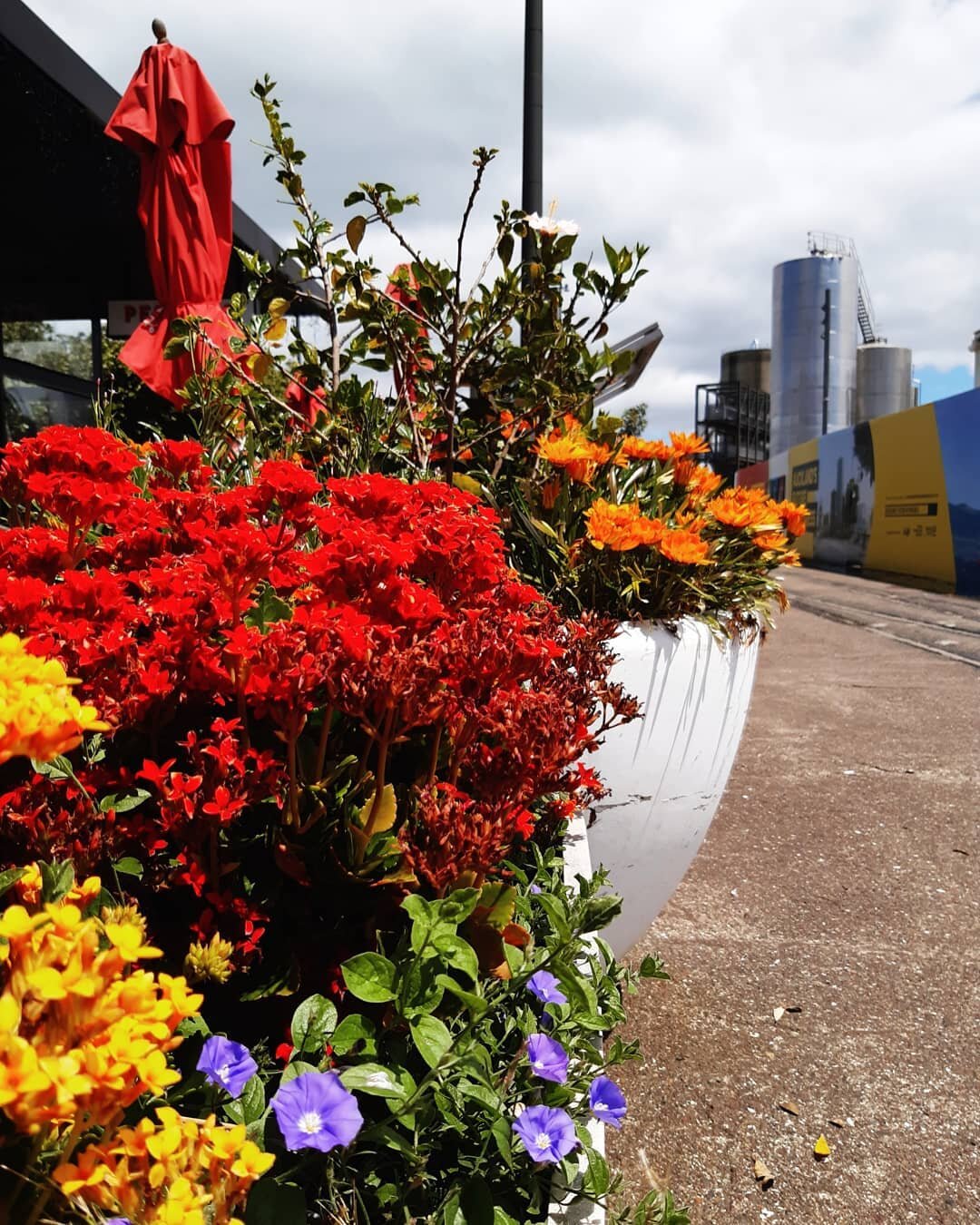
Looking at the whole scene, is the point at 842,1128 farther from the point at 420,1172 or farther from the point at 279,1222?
the point at 279,1222

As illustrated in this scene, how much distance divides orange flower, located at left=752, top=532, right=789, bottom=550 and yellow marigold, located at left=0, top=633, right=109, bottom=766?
184 cm

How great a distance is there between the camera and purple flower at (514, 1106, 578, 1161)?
29.3 inches

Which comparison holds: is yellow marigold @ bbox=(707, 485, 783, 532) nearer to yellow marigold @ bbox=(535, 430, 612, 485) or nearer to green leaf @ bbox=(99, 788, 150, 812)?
yellow marigold @ bbox=(535, 430, 612, 485)

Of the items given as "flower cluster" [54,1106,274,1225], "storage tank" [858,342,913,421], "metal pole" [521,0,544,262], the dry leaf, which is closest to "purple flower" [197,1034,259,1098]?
"flower cluster" [54,1106,274,1225]

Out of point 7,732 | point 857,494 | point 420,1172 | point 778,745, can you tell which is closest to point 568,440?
point 420,1172

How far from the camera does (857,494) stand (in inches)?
698

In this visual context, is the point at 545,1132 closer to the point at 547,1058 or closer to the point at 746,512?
the point at 547,1058

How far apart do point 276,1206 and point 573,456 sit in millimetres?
1516

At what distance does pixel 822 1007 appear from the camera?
2.34 meters

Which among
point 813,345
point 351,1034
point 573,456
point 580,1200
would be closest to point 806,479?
point 813,345

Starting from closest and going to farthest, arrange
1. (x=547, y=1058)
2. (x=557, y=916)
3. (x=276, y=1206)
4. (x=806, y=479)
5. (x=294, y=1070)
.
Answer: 1. (x=276, y=1206)
2. (x=294, y=1070)
3. (x=547, y=1058)
4. (x=557, y=916)
5. (x=806, y=479)

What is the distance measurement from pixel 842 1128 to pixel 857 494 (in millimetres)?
17590

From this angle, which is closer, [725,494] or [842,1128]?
[842,1128]

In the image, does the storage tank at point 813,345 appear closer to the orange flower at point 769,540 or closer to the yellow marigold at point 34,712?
the orange flower at point 769,540
